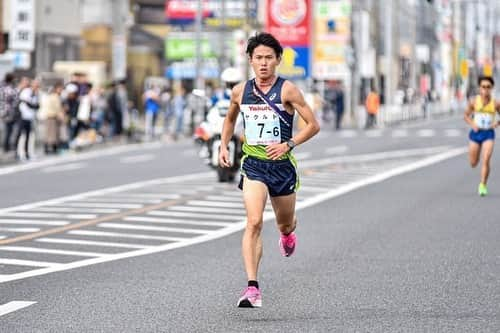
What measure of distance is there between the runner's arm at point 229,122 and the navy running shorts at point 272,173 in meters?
0.14

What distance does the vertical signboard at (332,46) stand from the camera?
65.2 metres

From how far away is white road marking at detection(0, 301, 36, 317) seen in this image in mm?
9592

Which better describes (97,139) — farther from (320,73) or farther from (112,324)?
(112,324)

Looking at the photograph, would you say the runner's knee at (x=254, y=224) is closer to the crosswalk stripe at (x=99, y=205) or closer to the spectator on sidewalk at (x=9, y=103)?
the crosswalk stripe at (x=99, y=205)

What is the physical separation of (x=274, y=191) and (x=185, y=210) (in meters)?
8.85

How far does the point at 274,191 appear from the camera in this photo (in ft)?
33.5

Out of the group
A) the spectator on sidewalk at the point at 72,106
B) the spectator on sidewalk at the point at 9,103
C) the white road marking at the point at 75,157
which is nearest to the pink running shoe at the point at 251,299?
the white road marking at the point at 75,157

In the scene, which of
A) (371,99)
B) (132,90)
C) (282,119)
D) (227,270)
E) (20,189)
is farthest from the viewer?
(132,90)

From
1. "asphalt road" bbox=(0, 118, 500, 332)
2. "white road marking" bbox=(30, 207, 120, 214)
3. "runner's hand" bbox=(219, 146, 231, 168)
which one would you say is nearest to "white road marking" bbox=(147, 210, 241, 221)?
"asphalt road" bbox=(0, 118, 500, 332)

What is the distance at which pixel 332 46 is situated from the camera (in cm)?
6950

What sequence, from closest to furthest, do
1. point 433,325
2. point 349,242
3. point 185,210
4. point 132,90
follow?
point 433,325, point 349,242, point 185,210, point 132,90

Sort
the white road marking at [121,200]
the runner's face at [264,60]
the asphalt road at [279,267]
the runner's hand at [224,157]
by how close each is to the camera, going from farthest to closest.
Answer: the white road marking at [121,200] < the runner's hand at [224,157] < the runner's face at [264,60] < the asphalt road at [279,267]

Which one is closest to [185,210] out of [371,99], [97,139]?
[97,139]

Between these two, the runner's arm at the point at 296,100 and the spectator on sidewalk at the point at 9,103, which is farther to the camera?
the spectator on sidewalk at the point at 9,103
